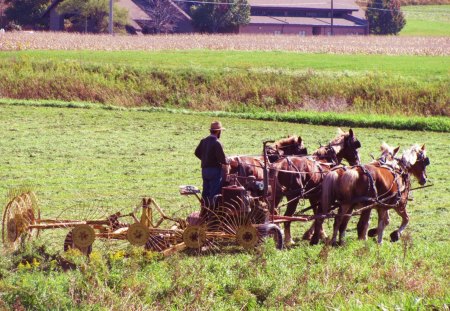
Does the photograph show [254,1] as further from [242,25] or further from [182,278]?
[182,278]

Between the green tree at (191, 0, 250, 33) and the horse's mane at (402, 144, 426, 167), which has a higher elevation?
the green tree at (191, 0, 250, 33)

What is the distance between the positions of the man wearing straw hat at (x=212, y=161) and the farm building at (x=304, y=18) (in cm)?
7182

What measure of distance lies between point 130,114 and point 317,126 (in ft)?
22.7

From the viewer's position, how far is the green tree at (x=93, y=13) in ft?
238

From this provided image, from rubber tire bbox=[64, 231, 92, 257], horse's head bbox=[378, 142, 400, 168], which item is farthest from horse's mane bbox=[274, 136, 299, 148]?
rubber tire bbox=[64, 231, 92, 257]

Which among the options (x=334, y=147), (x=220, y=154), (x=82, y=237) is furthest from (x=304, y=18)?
(x=82, y=237)

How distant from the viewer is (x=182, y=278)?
10844mm

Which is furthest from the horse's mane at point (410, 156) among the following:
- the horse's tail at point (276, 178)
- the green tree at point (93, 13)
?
the green tree at point (93, 13)

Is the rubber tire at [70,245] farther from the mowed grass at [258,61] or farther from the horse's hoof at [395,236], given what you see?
the mowed grass at [258,61]

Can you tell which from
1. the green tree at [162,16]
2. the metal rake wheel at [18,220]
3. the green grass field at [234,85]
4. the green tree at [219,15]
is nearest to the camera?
the metal rake wheel at [18,220]

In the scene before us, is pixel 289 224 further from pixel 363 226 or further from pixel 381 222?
pixel 381 222

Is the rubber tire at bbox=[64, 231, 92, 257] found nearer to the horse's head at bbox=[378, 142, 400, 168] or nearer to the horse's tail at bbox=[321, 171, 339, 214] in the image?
the horse's tail at bbox=[321, 171, 339, 214]

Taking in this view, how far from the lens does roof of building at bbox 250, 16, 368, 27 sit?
87.9 meters

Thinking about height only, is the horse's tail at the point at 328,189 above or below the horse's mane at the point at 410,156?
below
